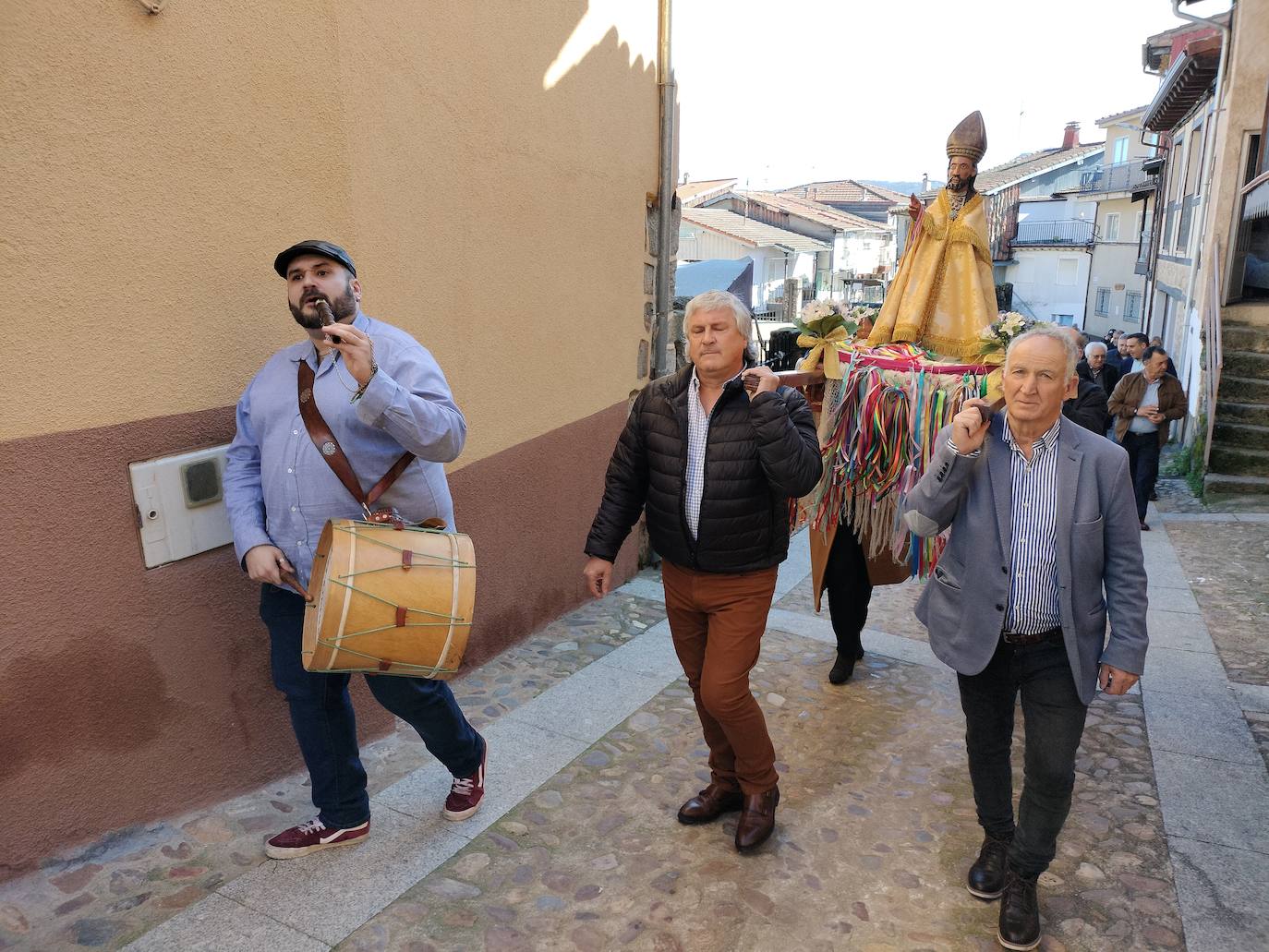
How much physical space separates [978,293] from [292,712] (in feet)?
11.5

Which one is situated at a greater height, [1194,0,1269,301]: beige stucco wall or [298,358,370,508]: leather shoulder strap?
[1194,0,1269,301]: beige stucco wall

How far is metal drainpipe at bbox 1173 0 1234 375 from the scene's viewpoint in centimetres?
1178

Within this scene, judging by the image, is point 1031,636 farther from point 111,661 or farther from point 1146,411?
point 1146,411

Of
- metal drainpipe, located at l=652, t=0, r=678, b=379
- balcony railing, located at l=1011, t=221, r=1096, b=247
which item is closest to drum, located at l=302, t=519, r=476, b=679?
metal drainpipe, located at l=652, t=0, r=678, b=379

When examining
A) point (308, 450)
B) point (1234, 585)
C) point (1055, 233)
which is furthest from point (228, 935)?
point (1055, 233)

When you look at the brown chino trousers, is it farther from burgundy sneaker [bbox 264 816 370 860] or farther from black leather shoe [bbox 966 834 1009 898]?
burgundy sneaker [bbox 264 816 370 860]

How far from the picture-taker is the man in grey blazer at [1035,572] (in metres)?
2.49

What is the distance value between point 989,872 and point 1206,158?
49.1 feet

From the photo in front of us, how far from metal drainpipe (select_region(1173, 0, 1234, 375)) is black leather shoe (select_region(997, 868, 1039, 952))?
12421 millimetres

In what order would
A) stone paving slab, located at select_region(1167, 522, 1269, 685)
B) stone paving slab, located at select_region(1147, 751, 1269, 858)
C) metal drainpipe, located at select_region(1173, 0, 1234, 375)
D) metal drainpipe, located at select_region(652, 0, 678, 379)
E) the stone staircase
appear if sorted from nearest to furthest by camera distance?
stone paving slab, located at select_region(1147, 751, 1269, 858) < stone paving slab, located at select_region(1167, 522, 1269, 685) < metal drainpipe, located at select_region(652, 0, 678, 379) < the stone staircase < metal drainpipe, located at select_region(1173, 0, 1234, 375)

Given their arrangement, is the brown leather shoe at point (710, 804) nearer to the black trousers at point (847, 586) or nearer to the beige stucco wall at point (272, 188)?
the black trousers at point (847, 586)

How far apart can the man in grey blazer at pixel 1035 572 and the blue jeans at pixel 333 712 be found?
1.60 m

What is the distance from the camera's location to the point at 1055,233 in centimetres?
3912

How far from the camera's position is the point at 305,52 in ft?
10.6
